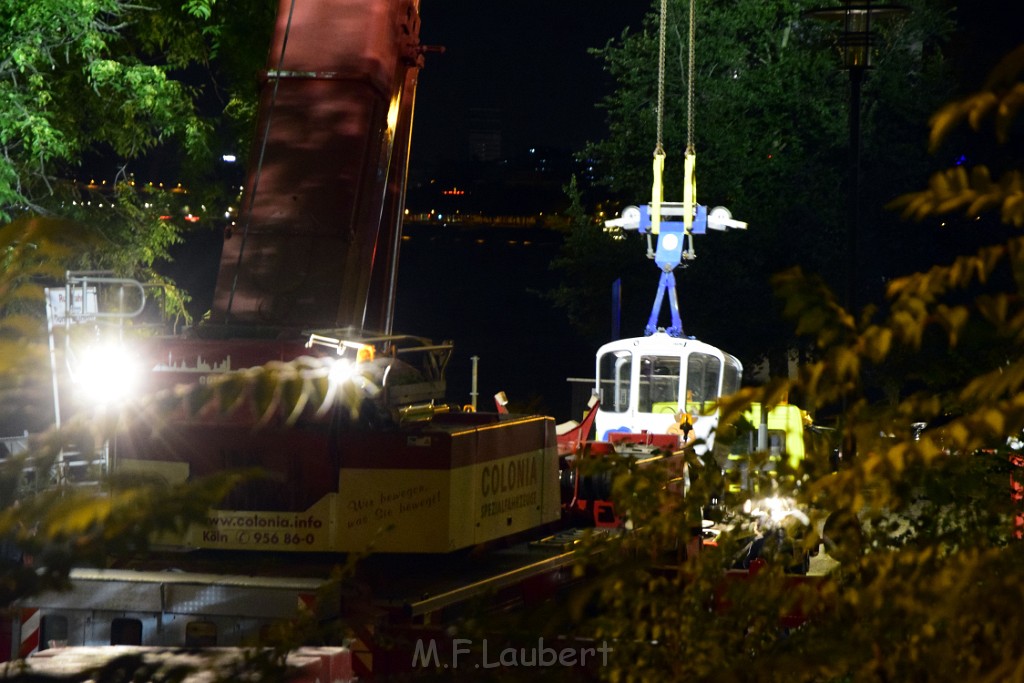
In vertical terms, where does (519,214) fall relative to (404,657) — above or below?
above

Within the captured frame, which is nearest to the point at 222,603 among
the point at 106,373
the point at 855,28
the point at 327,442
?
the point at 327,442

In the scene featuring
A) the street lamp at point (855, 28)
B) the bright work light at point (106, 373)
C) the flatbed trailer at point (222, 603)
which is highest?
the street lamp at point (855, 28)

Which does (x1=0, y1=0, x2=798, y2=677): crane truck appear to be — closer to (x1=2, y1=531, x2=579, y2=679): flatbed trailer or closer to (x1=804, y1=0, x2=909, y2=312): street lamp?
(x1=2, y1=531, x2=579, y2=679): flatbed trailer

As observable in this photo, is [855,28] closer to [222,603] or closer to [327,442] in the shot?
[327,442]

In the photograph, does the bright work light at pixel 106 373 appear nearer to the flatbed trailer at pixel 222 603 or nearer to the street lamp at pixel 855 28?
the flatbed trailer at pixel 222 603

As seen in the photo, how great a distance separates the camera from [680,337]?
21.1 meters

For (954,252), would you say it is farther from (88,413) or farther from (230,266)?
(88,413)

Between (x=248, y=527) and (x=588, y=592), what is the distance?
600 cm

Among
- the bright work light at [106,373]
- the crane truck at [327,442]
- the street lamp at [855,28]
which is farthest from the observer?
the street lamp at [855,28]

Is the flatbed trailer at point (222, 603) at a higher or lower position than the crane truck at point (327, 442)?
lower

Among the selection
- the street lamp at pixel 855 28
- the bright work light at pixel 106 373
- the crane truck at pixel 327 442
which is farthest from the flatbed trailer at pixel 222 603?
the street lamp at pixel 855 28

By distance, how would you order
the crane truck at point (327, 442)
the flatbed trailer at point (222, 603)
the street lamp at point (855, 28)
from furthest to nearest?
1. the street lamp at point (855, 28)
2. the crane truck at point (327, 442)
3. the flatbed trailer at point (222, 603)

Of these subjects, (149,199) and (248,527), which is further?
(149,199)

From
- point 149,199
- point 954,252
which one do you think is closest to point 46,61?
point 149,199
